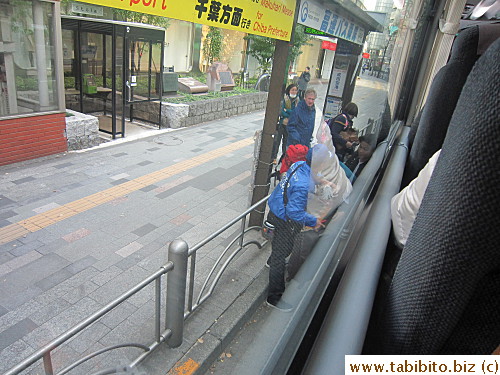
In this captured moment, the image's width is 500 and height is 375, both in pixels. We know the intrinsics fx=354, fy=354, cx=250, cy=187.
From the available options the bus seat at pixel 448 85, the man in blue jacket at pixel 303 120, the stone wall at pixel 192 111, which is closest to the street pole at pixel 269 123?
the man in blue jacket at pixel 303 120

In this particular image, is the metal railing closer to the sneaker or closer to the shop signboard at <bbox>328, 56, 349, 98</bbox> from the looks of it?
the sneaker

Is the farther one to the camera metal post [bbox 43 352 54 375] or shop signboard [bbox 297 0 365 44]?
shop signboard [bbox 297 0 365 44]

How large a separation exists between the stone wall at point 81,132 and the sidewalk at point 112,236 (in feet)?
0.82

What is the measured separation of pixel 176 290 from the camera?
232 centimetres

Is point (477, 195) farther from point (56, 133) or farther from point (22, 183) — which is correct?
point (56, 133)

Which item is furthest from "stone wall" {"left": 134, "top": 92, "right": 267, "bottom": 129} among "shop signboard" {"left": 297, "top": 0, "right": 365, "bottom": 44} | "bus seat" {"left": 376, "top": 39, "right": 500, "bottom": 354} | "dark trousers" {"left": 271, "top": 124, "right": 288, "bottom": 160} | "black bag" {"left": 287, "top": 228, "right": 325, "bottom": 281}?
"bus seat" {"left": 376, "top": 39, "right": 500, "bottom": 354}

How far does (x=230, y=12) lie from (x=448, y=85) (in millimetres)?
1472

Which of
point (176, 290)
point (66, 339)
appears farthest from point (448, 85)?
point (176, 290)

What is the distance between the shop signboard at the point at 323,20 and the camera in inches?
116

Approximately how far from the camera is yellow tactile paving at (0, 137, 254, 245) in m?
3.76

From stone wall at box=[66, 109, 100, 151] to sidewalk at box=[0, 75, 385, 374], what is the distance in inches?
9.9

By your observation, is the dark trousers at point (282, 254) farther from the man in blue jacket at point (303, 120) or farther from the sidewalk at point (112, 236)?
the man in blue jacket at point (303, 120)

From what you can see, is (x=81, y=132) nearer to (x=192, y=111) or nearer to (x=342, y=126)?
(x=192, y=111)

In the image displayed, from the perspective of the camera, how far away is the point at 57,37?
539 cm
